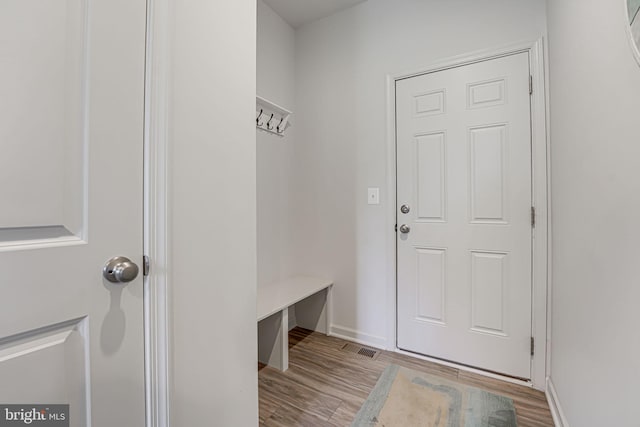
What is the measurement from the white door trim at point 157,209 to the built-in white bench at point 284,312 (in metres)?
0.84

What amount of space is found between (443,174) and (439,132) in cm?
29

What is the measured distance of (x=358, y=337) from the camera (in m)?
2.19

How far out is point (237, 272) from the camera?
1017mm

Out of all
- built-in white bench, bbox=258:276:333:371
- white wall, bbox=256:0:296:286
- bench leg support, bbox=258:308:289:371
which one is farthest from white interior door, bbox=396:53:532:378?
white wall, bbox=256:0:296:286

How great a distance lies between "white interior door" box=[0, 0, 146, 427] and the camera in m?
0.56

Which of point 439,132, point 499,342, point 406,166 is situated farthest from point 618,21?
point 499,342

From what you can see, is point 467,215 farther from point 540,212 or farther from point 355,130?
point 355,130

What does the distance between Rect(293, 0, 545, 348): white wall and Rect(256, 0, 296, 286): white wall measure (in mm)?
90

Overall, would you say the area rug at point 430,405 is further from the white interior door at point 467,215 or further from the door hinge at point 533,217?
the door hinge at point 533,217

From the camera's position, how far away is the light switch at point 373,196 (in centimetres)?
210

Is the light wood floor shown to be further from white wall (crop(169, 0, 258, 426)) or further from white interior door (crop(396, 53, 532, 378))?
white wall (crop(169, 0, 258, 426))

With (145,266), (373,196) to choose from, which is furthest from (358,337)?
(145,266)

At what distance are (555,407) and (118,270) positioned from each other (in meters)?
2.03

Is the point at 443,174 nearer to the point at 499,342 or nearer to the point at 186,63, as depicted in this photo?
the point at 499,342
